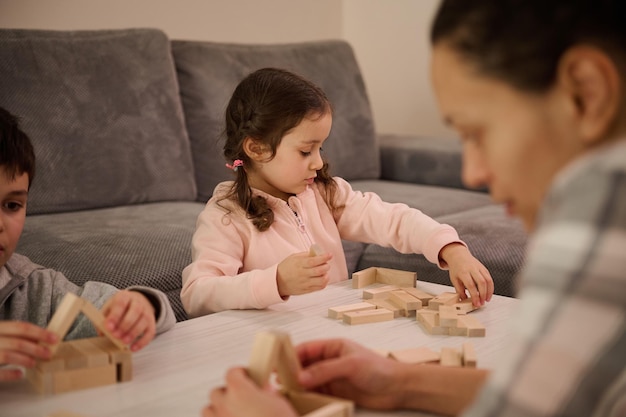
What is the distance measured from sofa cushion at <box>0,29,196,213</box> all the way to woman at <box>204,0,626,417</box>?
2069mm

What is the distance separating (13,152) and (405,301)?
797 millimetres

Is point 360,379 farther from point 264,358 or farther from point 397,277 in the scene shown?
point 397,277

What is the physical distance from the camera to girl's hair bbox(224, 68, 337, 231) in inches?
76.0

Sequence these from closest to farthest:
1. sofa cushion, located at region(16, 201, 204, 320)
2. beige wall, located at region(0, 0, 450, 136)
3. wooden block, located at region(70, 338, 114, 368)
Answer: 1. wooden block, located at region(70, 338, 114, 368)
2. sofa cushion, located at region(16, 201, 204, 320)
3. beige wall, located at region(0, 0, 450, 136)

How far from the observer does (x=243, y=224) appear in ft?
6.20

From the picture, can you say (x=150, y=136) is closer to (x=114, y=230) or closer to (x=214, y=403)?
(x=114, y=230)

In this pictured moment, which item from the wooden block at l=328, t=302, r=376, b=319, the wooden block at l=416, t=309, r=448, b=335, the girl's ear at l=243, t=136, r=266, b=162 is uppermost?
the girl's ear at l=243, t=136, r=266, b=162

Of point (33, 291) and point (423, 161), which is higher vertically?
point (33, 291)

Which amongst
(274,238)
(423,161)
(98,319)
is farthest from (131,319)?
(423,161)

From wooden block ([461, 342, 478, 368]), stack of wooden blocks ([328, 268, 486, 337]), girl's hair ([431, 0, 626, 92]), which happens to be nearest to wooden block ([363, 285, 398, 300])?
stack of wooden blocks ([328, 268, 486, 337])

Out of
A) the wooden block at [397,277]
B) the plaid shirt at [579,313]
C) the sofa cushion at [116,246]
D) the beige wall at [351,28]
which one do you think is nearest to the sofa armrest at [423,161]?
the beige wall at [351,28]

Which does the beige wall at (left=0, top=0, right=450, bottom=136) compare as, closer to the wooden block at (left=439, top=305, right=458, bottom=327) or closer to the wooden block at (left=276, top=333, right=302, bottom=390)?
the wooden block at (left=439, top=305, right=458, bottom=327)

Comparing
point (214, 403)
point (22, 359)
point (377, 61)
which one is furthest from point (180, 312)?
point (377, 61)

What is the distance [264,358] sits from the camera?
3.14ft
